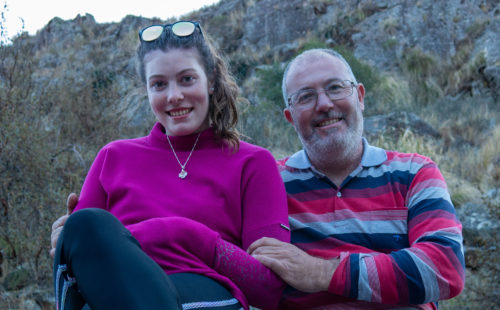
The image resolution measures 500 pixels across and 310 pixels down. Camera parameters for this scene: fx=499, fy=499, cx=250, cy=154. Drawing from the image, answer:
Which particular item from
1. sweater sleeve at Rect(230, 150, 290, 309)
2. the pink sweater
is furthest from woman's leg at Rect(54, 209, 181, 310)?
sweater sleeve at Rect(230, 150, 290, 309)

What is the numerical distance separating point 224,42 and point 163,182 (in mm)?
15661

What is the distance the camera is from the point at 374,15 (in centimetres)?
1481

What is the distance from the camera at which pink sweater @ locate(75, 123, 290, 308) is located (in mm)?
1816

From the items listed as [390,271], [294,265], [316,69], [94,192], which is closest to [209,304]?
[294,265]

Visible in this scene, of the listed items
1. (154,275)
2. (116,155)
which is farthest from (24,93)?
(154,275)

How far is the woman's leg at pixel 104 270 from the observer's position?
1.37m

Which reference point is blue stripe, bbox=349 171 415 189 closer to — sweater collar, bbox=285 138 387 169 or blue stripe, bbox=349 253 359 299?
sweater collar, bbox=285 138 387 169

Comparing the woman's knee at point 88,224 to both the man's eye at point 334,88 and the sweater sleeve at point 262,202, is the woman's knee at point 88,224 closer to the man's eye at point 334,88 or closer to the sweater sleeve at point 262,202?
the sweater sleeve at point 262,202

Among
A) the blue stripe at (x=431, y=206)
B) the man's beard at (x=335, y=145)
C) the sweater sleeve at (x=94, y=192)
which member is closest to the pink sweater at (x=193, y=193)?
the sweater sleeve at (x=94, y=192)

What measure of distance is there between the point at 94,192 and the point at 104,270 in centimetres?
83

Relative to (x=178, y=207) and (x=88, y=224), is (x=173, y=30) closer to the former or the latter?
(x=178, y=207)

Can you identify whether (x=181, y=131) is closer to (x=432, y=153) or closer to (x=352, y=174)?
(x=352, y=174)

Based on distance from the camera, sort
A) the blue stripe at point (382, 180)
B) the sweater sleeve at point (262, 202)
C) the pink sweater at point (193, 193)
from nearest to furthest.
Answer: the pink sweater at point (193, 193) → the sweater sleeve at point (262, 202) → the blue stripe at point (382, 180)

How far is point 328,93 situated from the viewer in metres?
2.42
